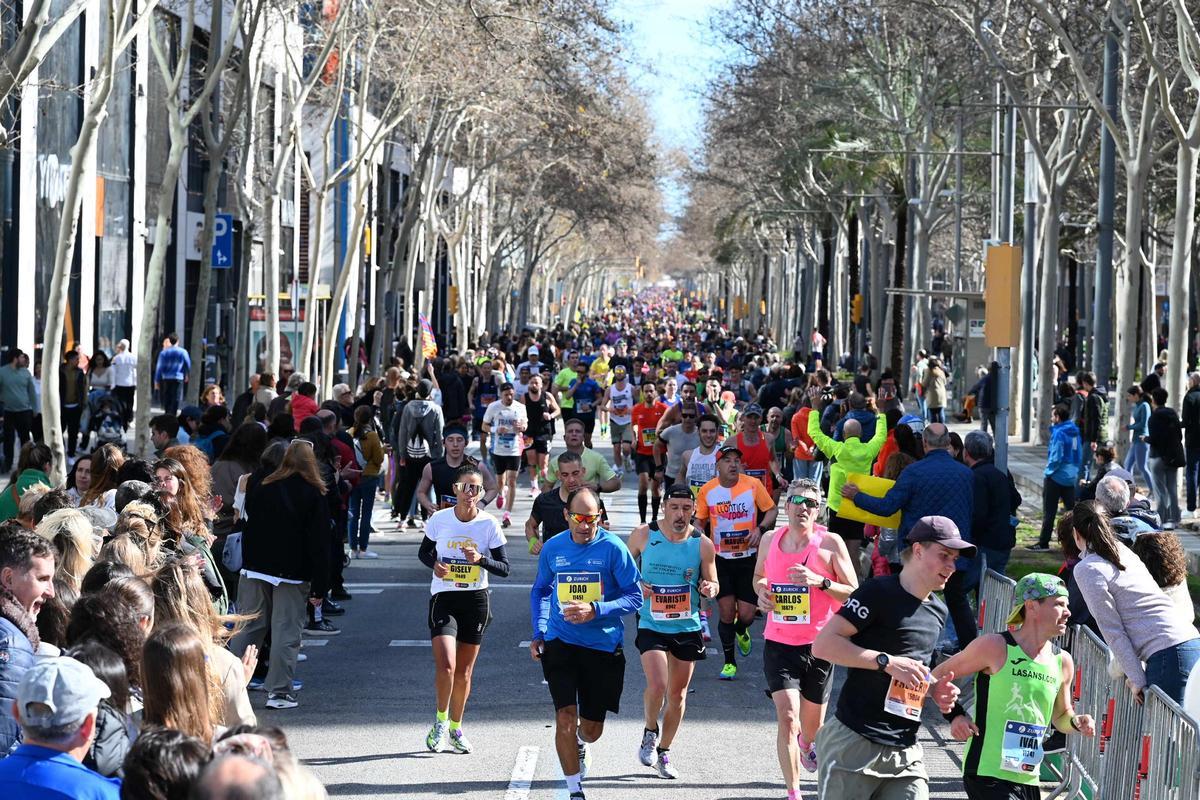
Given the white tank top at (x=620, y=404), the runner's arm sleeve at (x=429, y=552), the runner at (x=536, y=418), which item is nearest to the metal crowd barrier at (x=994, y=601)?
the runner's arm sleeve at (x=429, y=552)

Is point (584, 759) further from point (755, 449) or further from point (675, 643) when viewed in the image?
point (755, 449)

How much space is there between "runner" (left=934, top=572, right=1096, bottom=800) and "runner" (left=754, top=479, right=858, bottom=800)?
2.57 meters

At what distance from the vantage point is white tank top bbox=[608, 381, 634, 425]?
2634 cm

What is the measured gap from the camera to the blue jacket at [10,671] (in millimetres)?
6463

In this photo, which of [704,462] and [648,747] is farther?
[704,462]

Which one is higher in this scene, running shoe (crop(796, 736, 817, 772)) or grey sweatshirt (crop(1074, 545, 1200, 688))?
grey sweatshirt (crop(1074, 545, 1200, 688))

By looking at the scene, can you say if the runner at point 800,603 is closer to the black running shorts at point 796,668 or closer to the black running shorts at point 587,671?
the black running shorts at point 796,668

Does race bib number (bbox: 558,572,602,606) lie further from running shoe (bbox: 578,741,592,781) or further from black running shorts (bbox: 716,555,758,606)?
black running shorts (bbox: 716,555,758,606)

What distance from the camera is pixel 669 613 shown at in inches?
411

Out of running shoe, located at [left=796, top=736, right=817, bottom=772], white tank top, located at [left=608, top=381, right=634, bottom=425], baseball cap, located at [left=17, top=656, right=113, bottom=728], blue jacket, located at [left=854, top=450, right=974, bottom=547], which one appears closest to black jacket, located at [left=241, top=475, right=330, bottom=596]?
running shoe, located at [left=796, top=736, right=817, bottom=772]

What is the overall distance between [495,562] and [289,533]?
1.46 meters

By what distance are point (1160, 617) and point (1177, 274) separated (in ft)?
53.3

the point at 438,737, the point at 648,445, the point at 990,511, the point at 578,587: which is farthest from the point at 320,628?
the point at 648,445

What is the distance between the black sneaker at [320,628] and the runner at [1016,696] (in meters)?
8.17
